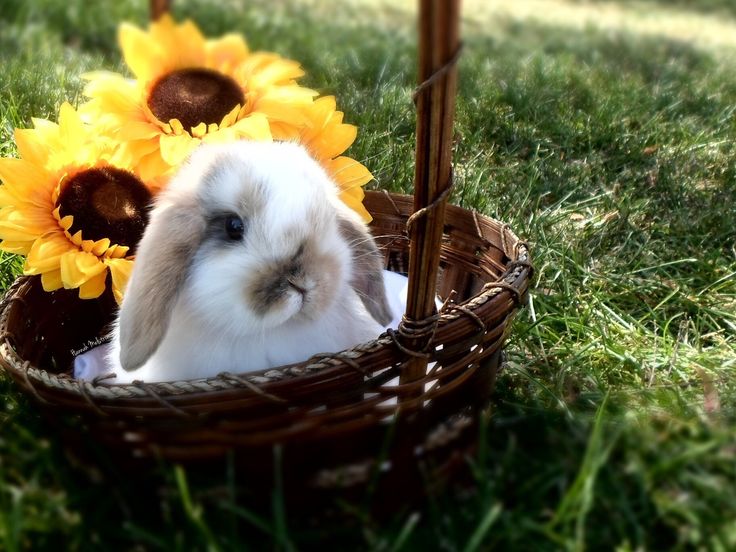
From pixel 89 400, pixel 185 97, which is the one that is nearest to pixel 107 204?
pixel 185 97

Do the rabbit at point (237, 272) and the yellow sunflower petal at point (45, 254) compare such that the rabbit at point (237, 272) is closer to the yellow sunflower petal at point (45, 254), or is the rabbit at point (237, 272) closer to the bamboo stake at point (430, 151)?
the bamboo stake at point (430, 151)

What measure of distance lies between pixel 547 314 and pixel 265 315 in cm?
96

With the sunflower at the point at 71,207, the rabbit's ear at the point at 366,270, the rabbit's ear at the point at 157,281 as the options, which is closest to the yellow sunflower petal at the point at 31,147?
the sunflower at the point at 71,207

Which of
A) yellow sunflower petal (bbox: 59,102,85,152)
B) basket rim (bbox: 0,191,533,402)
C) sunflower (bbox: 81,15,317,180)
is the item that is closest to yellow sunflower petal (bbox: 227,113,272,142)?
sunflower (bbox: 81,15,317,180)

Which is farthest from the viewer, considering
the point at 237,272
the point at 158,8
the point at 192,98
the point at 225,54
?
the point at 158,8

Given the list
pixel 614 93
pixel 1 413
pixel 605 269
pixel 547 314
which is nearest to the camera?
pixel 1 413

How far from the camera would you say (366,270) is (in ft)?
5.83

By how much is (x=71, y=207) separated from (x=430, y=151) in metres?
1.06

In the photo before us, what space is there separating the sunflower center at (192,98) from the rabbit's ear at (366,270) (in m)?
0.52

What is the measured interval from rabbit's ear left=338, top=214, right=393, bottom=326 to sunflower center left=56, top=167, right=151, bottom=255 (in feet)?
1.92

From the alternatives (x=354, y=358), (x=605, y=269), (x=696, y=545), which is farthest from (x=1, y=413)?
(x=605, y=269)

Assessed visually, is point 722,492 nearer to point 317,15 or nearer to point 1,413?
point 1,413

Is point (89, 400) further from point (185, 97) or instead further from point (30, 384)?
point (185, 97)

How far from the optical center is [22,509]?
46.8 inches
